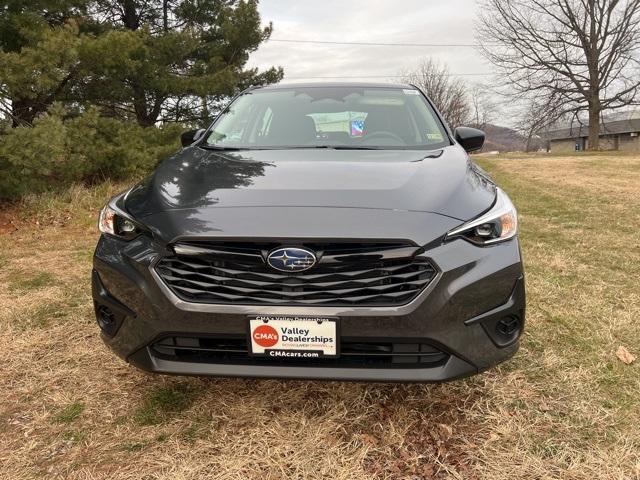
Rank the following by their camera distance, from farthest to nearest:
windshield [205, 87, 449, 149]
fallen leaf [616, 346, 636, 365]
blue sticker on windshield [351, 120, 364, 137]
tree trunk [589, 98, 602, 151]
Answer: tree trunk [589, 98, 602, 151] < blue sticker on windshield [351, 120, 364, 137] < windshield [205, 87, 449, 149] < fallen leaf [616, 346, 636, 365]

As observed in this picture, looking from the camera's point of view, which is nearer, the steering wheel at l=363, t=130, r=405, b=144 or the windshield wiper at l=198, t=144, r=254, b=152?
the windshield wiper at l=198, t=144, r=254, b=152

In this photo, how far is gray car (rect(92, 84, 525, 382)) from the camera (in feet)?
5.99

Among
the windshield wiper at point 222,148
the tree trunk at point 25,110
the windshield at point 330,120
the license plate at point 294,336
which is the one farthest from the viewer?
the tree trunk at point 25,110

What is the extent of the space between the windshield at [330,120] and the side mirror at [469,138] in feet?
0.55

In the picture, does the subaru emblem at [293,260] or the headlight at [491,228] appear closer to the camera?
the subaru emblem at [293,260]

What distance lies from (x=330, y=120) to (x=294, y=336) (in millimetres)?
1794

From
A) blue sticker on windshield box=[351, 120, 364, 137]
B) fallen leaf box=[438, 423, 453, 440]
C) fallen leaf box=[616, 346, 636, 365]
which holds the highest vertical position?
blue sticker on windshield box=[351, 120, 364, 137]

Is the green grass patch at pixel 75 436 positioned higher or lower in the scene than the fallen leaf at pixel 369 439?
higher

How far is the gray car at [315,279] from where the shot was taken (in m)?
1.83

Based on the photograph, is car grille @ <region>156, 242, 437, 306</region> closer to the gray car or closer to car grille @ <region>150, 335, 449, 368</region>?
the gray car

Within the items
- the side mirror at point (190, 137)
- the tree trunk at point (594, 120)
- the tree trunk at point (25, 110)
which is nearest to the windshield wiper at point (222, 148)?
the side mirror at point (190, 137)

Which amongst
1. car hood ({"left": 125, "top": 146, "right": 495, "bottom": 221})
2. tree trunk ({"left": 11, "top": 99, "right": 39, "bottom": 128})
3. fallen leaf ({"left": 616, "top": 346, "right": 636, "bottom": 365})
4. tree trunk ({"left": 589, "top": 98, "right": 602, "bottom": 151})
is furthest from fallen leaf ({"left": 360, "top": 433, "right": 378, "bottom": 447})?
tree trunk ({"left": 589, "top": 98, "right": 602, "bottom": 151})

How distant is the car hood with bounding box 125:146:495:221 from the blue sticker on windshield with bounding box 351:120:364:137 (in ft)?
1.33

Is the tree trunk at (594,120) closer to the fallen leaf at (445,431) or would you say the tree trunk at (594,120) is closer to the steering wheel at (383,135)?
the steering wheel at (383,135)
